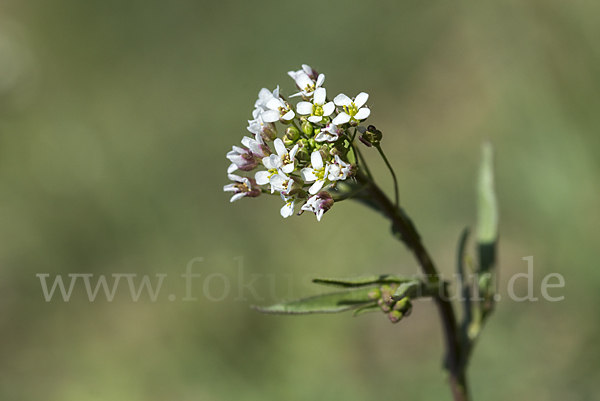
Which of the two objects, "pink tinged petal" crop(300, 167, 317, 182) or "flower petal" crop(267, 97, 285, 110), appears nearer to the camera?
"pink tinged petal" crop(300, 167, 317, 182)

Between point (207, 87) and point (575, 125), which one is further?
point (207, 87)

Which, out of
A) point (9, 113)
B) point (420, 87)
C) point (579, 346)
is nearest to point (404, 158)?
point (420, 87)

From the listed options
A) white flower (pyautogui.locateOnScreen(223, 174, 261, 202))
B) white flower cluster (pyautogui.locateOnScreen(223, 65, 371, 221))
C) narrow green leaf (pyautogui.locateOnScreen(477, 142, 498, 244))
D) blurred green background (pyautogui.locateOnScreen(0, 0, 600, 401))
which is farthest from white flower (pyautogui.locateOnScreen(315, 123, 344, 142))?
blurred green background (pyautogui.locateOnScreen(0, 0, 600, 401))

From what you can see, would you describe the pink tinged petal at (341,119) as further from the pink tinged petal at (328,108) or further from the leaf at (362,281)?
the leaf at (362,281)

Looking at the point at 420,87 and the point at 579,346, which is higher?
the point at 420,87

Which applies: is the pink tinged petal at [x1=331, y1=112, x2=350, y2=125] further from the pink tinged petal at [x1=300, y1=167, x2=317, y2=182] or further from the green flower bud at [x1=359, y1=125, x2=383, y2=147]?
the pink tinged petal at [x1=300, y1=167, x2=317, y2=182]

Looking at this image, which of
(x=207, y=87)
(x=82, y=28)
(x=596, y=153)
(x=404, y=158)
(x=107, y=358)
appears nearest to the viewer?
(x=596, y=153)

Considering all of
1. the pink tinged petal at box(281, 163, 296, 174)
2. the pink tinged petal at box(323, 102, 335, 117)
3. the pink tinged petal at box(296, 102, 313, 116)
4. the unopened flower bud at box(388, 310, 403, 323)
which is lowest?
the unopened flower bud at box(388, 310, 403, 323)

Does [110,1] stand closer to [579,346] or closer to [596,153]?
[596,153]
